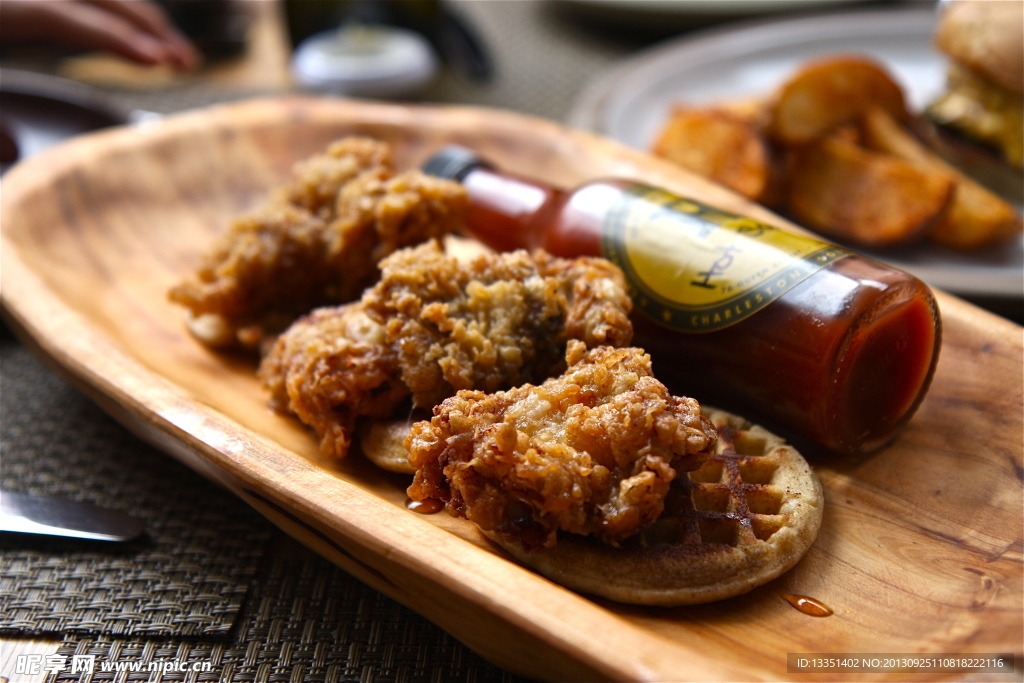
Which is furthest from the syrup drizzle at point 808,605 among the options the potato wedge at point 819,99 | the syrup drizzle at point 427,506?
the potato wedge at point 819,99

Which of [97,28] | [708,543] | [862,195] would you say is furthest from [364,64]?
[708,543]

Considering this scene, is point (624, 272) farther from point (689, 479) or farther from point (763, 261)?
point (689, 479)

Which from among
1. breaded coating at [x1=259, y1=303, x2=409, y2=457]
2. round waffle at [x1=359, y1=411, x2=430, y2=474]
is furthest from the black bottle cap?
round waffle at [x1=359, y1=411, x2=430, y2=474]

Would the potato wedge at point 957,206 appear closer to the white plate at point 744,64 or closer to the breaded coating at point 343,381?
the white plate at point 744,64

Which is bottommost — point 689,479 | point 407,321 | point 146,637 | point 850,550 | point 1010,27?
point 146,637

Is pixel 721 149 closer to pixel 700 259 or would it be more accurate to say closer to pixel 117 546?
pixel 700 259

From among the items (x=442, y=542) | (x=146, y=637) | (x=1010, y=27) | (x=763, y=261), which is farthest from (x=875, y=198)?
(x=146, y=637)
